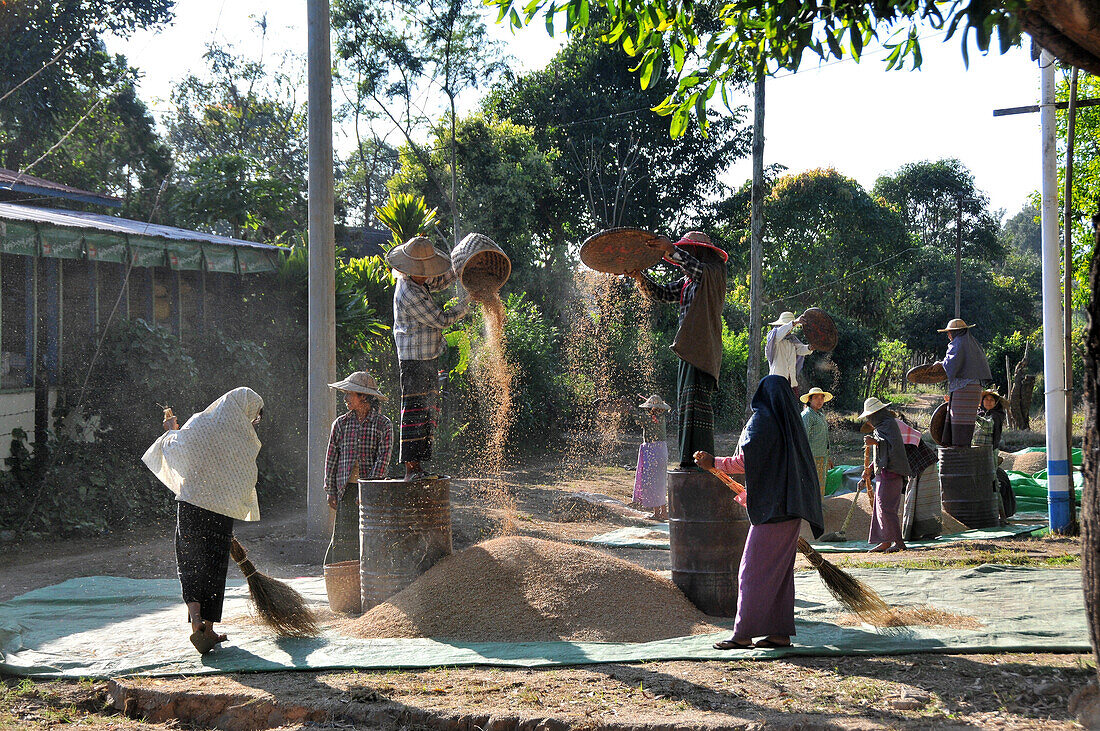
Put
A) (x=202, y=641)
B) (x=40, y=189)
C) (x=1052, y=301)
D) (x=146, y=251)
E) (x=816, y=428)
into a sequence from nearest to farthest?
(x=202, y=641) < (x=1052, y=301) < (x=816, y=428) < (x=146, y=251) < (x=40, y=189)

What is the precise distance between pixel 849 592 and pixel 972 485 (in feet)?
18.5

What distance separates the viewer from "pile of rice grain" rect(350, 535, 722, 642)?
5.32 meters

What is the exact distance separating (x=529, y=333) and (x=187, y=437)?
1335 centimetres

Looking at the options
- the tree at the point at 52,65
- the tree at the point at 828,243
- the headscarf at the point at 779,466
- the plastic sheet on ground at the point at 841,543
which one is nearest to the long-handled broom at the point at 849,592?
the headscarf at the point at 779,466

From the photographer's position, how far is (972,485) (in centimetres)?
1015

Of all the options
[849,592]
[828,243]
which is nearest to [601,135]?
[828,243]

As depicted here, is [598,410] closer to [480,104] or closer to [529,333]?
[529,333]

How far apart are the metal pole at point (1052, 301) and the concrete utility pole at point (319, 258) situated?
693cm

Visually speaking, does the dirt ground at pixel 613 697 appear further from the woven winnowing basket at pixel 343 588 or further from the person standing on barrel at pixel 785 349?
the person standing on barrel at pixel 785 349

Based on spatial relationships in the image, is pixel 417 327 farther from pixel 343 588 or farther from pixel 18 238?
pixel 18 238

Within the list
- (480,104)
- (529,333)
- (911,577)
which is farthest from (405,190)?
(911,577)

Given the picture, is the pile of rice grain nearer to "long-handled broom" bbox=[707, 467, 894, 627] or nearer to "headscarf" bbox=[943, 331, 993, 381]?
"long-handled broom" bbox=[707, 467, 894, 627]

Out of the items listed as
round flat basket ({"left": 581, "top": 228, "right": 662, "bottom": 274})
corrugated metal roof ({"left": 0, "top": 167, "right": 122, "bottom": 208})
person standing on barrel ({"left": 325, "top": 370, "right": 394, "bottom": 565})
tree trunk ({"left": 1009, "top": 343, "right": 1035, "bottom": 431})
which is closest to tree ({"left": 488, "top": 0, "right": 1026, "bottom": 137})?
round flat basket ({"left": 581, "top": 228, "right": 662, "bottom": 274})

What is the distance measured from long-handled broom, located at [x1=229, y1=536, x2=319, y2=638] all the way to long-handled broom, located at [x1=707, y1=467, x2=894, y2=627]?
2598 mm
